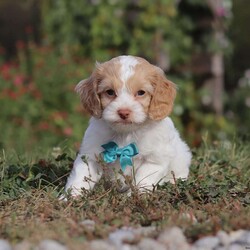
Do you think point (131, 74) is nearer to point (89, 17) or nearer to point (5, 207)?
point (5, 207)

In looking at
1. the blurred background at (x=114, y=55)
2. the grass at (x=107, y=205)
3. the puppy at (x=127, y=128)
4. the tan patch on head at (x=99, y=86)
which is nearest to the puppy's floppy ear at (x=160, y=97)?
the puppy at (x=127, y=128)

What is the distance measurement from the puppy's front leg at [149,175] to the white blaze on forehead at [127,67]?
695 millimetres

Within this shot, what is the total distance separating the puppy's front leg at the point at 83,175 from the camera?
503cm

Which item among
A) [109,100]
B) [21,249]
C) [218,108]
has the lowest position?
[218,108]

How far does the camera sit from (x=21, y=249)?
349 cm

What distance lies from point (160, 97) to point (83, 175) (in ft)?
2.66

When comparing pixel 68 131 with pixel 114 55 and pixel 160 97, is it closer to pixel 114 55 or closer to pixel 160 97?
pixel 114 55

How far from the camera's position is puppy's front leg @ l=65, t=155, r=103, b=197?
5.03 m

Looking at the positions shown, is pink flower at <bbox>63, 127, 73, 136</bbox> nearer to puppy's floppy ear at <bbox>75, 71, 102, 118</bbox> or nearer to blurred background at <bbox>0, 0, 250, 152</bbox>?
blurred background at <bbox>0, 0, 250, 152</bbox>

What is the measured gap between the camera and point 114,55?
35.0 ft

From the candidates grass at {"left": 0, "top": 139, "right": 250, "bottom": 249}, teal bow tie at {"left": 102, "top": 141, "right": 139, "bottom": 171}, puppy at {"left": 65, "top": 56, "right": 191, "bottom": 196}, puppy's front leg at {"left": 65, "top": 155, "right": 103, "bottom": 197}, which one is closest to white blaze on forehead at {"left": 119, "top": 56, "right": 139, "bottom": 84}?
puppy at {"left": 65, "top": 56, "right": 191, "bottom": 196}

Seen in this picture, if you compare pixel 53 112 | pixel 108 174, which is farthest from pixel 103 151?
pixel 53 112

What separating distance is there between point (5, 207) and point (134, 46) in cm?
618

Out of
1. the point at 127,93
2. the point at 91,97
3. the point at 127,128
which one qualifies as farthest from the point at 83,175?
the point at 127,93
